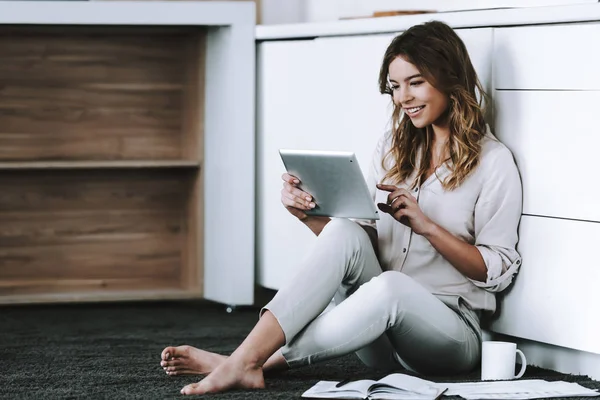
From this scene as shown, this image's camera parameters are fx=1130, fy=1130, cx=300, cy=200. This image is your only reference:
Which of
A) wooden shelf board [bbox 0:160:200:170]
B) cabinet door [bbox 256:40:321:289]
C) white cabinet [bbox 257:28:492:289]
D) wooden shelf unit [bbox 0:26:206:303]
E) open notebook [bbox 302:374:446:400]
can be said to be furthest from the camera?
wooden shelf unit [bbox 0:26:206:303]

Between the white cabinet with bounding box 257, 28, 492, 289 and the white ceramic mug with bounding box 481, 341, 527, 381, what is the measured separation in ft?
2.25

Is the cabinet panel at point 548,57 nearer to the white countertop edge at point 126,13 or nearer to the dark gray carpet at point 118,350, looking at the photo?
the dark gray carpet at point 118,350

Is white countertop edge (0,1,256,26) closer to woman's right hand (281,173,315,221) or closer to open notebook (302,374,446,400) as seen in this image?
woman's right hand (281,173,315,221)

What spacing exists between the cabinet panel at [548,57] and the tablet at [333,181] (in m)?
0.48

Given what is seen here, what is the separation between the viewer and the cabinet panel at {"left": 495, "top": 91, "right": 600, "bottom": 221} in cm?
245

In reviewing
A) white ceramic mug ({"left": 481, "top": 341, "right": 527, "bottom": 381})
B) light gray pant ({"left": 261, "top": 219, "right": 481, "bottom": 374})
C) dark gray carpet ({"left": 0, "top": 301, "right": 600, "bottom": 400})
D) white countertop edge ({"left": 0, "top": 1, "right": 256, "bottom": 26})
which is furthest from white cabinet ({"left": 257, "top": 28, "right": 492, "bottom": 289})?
white ceramic mug ({"left": 481, "top": 341, "right": 527, "bottom": 381})

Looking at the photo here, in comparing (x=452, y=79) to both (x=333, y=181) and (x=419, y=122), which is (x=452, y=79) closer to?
(x=419, y=122)

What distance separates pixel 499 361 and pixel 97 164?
1688 millimetres

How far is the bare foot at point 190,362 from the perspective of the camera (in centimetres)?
246

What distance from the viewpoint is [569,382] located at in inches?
97.0

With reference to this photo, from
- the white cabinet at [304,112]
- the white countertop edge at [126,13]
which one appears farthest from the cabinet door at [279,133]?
the white countertop edge at [126,13]

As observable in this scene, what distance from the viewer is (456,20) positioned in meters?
2.74

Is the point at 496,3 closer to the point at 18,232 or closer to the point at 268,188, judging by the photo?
the point at 268,188

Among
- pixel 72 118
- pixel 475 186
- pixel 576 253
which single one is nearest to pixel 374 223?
pixel 475 186
